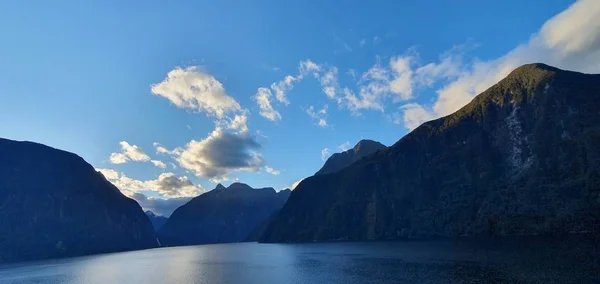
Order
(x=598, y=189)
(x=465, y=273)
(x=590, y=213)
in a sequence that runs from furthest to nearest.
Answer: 1. (x=598, y=189)
2. (x=590, y=213)
3. (x=465, y=273)

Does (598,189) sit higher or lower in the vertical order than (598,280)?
higher

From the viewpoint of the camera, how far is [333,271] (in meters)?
122

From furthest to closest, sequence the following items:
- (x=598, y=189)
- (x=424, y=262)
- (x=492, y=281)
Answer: (x=598, y=189), (x=424, y=262), (x=492, y=281)

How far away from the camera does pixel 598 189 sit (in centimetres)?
19775

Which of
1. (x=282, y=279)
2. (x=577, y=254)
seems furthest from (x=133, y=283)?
(x=577, y=254)

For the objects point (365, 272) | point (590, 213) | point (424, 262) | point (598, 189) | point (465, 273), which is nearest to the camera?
point (465, 273)

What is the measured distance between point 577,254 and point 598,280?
37175 millimetres

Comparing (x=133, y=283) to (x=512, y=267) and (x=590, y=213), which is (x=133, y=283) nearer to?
(x=512, y=267)

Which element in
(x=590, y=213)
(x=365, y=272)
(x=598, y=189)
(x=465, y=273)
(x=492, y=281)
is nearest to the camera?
(x=492, y=281)

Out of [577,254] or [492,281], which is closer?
[492,281]

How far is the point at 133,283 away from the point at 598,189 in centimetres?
22241

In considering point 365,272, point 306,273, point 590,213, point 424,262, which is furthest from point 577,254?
point 590,213

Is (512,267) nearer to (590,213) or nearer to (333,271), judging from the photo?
(333,271)

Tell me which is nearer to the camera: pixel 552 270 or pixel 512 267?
pixel 552 270
